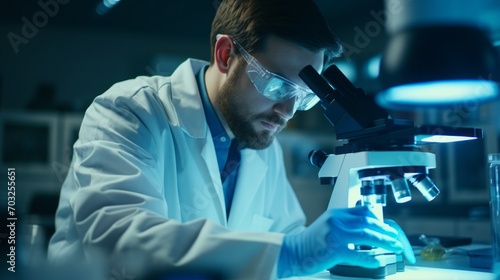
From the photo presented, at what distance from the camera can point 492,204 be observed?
1291mm

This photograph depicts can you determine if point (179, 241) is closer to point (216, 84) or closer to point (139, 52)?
point (216, 84)

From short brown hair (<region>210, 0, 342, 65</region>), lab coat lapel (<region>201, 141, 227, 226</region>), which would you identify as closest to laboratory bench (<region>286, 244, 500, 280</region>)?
lab coat lapel (<region>201, 141, 227, 226</region>)

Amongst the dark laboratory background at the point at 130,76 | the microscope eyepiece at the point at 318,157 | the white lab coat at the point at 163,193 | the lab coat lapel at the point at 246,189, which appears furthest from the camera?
the dark laboratory background at the point at 130,76

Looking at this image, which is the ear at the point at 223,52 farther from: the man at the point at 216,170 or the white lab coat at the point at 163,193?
the white lab coat at the point at 163,193

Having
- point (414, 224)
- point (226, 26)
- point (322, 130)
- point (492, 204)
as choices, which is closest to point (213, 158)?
point (226, 26)

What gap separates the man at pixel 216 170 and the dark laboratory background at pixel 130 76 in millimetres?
1830

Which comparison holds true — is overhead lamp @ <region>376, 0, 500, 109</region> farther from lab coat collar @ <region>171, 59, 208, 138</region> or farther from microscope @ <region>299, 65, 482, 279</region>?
lab coat collar @ <region>171, 59, 208, 138</region>

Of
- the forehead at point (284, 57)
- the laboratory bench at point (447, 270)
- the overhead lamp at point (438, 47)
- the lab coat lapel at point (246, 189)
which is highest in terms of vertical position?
the overhead lamp at point (438, 47)

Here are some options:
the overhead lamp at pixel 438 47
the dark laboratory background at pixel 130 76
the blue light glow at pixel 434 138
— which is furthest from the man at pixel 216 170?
the dark laboratory background at pixel 130 76

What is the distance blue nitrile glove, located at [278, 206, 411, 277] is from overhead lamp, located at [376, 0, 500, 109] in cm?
103

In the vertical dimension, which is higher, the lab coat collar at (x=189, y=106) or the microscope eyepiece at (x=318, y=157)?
the lab coat collar at (x=189, y=106)

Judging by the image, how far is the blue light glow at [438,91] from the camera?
2.00 metres

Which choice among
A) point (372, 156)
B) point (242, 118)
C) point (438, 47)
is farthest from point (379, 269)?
point (438, 47)

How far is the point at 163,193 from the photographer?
1452mm
